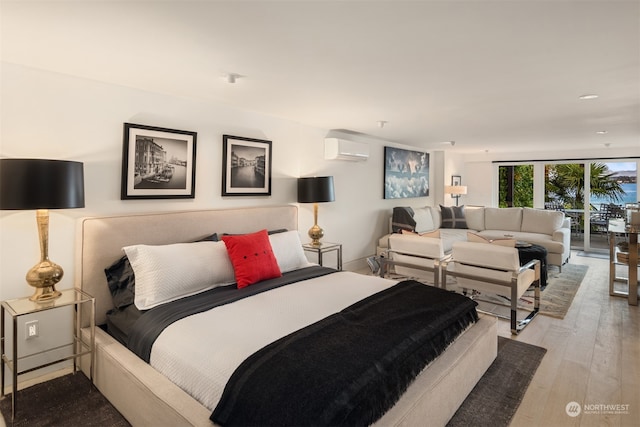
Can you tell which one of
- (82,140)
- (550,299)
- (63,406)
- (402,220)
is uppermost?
(82,140)

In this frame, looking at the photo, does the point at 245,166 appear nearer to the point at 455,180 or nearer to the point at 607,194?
the point at 455,180

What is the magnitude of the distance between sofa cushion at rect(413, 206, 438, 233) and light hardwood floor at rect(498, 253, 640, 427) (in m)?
2.56

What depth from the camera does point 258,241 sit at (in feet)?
10.00

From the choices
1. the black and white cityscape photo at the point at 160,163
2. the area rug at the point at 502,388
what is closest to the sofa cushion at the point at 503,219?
the area rug at the point at 502,388

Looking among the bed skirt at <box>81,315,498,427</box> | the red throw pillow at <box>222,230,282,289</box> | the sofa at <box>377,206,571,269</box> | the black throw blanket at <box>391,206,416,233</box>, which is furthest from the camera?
the black throw blanket at <box>391,206,416,233</box>

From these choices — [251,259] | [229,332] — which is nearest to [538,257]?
[251,259]

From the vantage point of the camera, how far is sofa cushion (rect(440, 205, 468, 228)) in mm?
7066

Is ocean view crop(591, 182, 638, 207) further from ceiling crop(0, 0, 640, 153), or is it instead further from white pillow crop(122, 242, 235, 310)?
white pillow crop(122, 242, 235, 310)

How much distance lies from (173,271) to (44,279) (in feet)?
2.60

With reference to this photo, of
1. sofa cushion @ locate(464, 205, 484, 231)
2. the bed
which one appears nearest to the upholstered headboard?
the bed

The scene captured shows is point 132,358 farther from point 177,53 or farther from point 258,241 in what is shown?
point 177,53

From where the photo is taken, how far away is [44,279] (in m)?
2.30

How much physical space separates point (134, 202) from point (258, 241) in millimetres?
1100

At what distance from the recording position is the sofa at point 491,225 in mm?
5594
